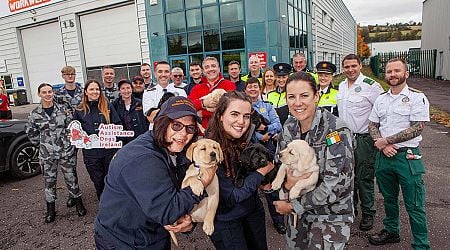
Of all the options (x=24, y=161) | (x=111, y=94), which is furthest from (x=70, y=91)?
(x=24, y=161)

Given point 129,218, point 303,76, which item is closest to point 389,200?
point 303,76

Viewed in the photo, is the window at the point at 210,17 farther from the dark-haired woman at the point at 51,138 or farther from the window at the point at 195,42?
the dark-haired woman at the point at 51,138

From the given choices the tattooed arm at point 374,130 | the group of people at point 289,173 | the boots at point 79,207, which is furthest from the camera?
the boots at point 79,207

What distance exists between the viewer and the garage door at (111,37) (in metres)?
16.9

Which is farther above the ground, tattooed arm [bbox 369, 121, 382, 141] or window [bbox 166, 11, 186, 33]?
window [bbox 166, 11, 186, 33]

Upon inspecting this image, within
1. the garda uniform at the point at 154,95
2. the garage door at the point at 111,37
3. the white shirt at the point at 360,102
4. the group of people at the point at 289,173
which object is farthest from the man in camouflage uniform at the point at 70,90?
the garage door at the point at 111,37

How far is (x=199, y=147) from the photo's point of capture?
2016mm

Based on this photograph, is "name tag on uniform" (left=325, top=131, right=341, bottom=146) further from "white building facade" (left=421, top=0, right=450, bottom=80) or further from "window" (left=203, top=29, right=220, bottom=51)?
"white building facade" (left=421, top=0, right=450, bottom=80)

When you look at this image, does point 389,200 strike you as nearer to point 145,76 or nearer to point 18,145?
point 145,76

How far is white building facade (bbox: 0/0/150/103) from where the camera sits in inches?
667

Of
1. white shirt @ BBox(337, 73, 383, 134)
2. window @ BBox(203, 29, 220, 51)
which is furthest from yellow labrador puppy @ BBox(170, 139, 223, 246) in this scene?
window @ BBox(203, 29, 220, 51)

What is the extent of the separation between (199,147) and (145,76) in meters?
4.89

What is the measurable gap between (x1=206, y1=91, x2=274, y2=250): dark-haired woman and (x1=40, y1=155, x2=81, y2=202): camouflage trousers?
338 cm

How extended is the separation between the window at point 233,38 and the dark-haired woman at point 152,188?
1266 centimetres
